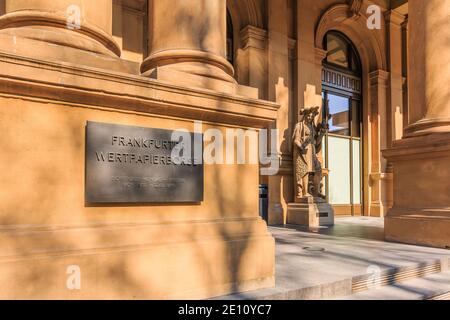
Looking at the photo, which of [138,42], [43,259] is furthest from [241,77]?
[43,259]

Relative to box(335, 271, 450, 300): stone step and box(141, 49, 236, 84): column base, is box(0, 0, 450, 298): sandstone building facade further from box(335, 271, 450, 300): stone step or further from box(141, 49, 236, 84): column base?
box(335, 271, 450, 300): stone step

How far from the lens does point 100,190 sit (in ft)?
11.4

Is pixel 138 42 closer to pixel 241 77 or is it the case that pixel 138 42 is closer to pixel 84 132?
pixel 241 77

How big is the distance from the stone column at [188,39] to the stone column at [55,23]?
76 cm

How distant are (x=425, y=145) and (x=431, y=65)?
181 cm

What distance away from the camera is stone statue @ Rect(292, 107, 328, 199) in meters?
12.7

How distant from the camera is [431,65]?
8.18 meters

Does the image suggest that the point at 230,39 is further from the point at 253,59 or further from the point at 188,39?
the point at 188,39

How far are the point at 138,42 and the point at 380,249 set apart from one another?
8266mm

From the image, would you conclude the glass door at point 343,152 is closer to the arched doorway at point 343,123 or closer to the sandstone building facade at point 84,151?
the arched doorway at point 343,123

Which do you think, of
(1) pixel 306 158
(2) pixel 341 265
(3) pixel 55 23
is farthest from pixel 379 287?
(1) pixel 306 158

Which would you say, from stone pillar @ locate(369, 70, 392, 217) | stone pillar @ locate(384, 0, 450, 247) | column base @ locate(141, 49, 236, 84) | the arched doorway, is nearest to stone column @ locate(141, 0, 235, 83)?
column base @ locate(141, 49, 236, 84)

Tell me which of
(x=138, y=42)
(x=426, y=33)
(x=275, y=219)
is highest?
(x=138, y=42)

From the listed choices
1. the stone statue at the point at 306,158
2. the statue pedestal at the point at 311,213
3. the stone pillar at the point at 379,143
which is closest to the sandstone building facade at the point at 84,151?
the statue pedestal at the point at 311,213
